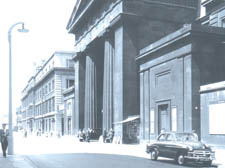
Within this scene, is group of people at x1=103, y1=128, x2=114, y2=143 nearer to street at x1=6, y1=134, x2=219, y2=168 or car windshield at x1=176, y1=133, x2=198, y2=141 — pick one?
street at x1=6, y1=134, x2=219, y2=168

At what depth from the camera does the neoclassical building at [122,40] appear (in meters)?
35.8

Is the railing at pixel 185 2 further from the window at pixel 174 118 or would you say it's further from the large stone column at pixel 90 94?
the window at pixel 174 118

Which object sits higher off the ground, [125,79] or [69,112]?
[125,79]

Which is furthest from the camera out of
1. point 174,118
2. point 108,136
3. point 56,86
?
point 56,86

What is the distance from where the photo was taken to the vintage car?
15906mm

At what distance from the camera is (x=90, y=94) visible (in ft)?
157

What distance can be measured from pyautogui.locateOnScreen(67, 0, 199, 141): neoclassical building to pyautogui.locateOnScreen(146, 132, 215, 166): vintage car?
13826mm

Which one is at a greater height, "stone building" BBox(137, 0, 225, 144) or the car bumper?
A: "stone building" BBox(137, 0, 225, 144)

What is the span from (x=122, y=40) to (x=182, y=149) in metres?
21.2

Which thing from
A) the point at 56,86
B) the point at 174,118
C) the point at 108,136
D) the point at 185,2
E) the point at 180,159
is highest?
the point at 185,2

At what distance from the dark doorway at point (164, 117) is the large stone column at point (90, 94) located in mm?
18005

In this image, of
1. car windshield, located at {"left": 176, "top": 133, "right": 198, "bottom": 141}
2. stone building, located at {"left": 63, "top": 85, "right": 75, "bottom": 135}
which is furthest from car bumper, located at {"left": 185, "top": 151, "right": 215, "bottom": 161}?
stone building, located at {"left": 63, "top": 85, "right": 75, "bottom": 135}

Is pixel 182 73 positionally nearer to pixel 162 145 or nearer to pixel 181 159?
pixel 162 145

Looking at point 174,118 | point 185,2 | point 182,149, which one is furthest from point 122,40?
point 182,149
